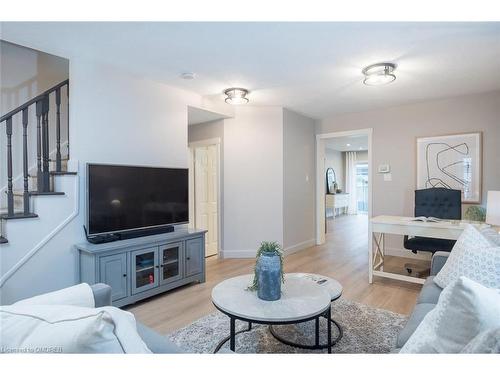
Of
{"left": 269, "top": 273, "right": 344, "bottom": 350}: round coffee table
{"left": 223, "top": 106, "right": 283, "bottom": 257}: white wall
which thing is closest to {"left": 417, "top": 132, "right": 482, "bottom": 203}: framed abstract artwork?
{"left": 223, "top": 106, "right": 283, "bottom": 257}: white wall

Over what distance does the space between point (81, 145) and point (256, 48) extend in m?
1.88

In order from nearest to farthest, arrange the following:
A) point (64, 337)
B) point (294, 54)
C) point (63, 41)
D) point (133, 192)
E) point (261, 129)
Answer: point (64, 337) → point (63, 41) → point (294, 54) → point (133, 192) → point (261, 129)

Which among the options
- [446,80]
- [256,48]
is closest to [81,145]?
[256,48]

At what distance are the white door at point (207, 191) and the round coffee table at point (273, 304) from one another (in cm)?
268

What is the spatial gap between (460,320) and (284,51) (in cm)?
236

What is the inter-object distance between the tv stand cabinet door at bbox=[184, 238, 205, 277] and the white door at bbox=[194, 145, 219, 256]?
135cm

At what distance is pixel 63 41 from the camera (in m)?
2.39

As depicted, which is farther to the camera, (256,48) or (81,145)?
(81,145)

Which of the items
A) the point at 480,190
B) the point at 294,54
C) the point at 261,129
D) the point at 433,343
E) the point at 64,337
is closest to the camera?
the point at 64,337

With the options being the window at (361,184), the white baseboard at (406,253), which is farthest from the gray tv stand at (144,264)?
the window at (361,184)

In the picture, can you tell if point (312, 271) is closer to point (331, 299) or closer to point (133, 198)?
point (331, 299)

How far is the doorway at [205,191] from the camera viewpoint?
4715mm
